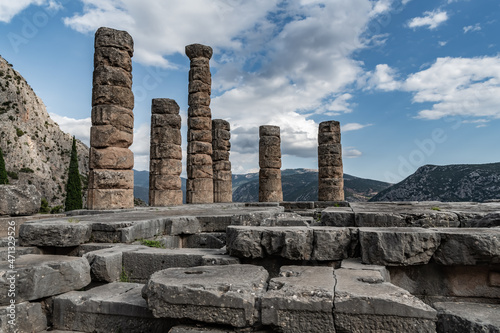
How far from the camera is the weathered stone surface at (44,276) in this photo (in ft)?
10.7

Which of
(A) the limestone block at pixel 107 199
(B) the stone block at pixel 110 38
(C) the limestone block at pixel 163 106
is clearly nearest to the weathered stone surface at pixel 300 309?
(A) the limestone block at pixel 107 199

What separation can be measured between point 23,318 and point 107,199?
8.18m

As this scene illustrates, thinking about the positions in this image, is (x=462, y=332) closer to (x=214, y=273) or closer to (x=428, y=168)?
(x=214, y=273)

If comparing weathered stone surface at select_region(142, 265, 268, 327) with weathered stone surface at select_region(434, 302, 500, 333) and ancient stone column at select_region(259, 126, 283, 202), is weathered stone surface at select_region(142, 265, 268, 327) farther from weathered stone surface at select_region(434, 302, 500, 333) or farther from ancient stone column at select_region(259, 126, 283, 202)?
ancient stone column at select_region(259, 126, 283, 202)

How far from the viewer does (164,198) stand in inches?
564

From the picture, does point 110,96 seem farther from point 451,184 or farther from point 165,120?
point 451,184

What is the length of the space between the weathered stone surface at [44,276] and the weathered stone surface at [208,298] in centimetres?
121

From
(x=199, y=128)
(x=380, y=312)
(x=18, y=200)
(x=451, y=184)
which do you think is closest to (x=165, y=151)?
(x=199, y=128)

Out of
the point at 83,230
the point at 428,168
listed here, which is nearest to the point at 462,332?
the point at 83,230

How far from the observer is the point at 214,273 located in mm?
3230

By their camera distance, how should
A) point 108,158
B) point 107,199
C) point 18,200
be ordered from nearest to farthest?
1. point 18,200
2. point 107,199
3. point 108,158

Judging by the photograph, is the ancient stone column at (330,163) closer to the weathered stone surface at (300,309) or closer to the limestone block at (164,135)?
the limestone block at (164,135)

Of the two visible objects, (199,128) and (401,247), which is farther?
(199,128)

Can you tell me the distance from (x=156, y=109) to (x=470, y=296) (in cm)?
1326
